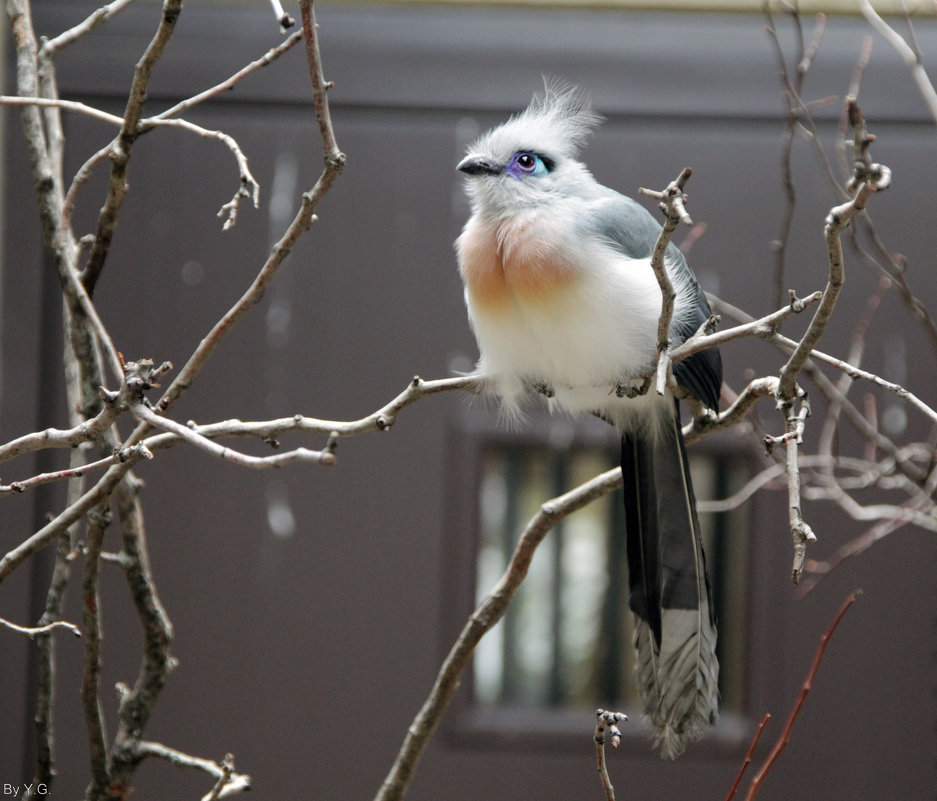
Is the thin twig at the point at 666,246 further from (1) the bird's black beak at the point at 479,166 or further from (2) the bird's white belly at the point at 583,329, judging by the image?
(1) the bird's black beak at the point at 479,166

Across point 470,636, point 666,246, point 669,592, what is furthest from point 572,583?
point 666,246

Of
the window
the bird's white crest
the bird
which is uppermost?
the bird's white crest

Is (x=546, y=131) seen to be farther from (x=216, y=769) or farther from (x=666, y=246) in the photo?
(x=216, y=769)

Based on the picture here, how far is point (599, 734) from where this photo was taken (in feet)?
3.25

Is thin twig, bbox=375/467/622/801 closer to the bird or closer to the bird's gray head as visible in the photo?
the bird

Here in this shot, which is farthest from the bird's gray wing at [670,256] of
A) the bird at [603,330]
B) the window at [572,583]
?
the window at [572,583]

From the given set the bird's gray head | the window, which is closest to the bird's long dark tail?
the bird's gray head

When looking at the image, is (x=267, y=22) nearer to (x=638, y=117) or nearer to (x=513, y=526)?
(x=638, y=117)

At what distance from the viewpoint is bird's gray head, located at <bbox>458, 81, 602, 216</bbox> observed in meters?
1.82

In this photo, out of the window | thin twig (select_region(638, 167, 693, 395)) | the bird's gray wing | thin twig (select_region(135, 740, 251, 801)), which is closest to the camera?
thin twig (select_region(638, 167, 693, 395))

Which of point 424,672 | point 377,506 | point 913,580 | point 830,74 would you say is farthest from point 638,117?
point 424,672

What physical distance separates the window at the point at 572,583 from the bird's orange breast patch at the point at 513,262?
4.29ft

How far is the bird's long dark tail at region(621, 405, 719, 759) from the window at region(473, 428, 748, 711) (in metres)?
1.23

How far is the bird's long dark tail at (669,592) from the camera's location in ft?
4.93
